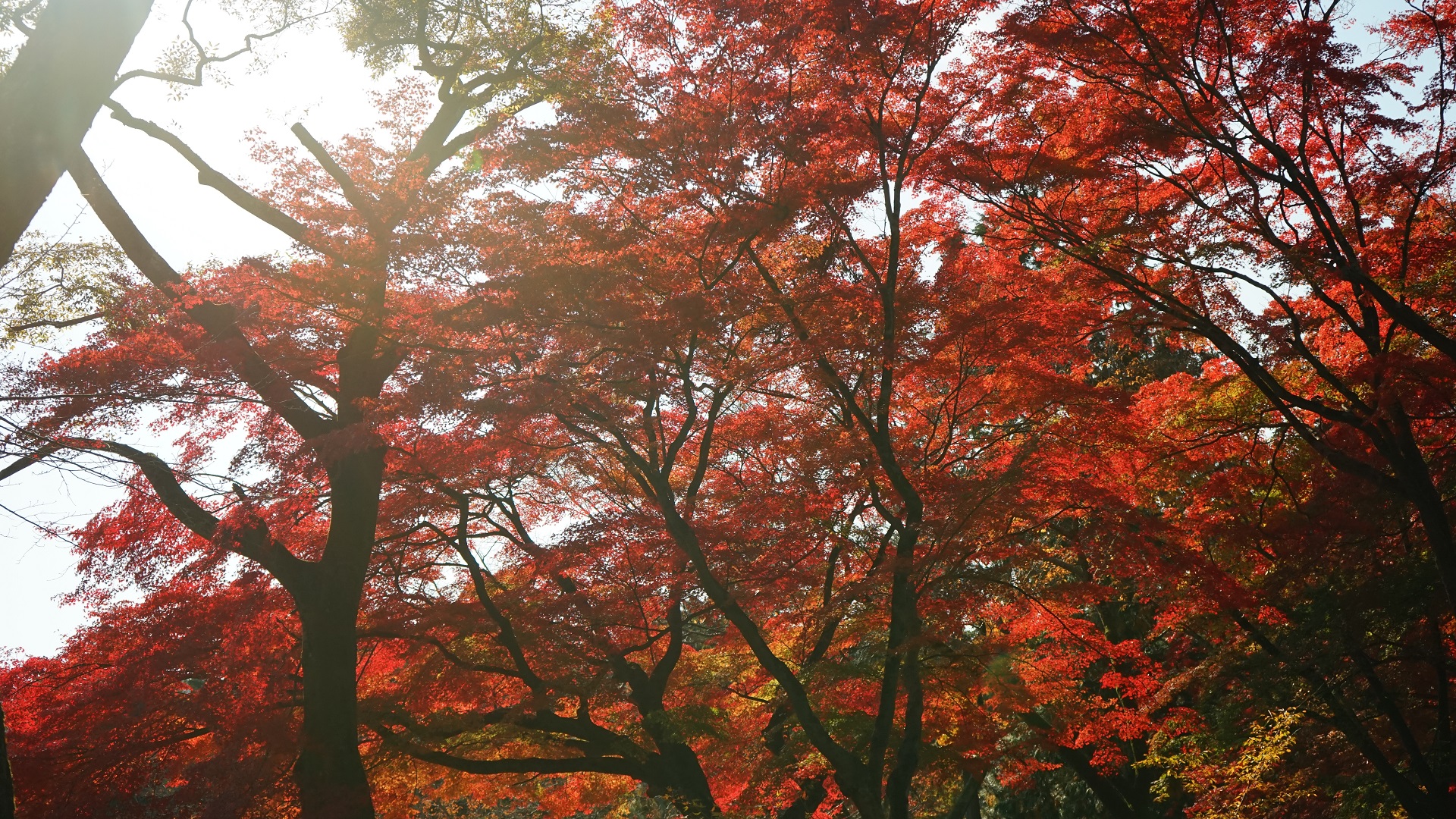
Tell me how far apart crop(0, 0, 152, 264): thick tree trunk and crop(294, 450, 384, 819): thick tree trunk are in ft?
14.0

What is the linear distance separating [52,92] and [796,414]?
7.41m

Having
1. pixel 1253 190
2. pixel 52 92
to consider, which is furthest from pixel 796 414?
pixel 52 92

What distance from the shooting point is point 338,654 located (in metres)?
8.45

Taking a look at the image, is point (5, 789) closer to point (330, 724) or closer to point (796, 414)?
point (330, 724)

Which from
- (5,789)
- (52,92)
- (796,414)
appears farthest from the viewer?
(796,414)

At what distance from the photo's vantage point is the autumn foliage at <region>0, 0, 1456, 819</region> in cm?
793

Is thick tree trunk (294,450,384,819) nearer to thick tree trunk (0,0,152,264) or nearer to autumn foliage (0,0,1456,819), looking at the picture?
autumn foliage (0,0,1456,819)

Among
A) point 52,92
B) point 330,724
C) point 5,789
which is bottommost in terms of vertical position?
point 5,789

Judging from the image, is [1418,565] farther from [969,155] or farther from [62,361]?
[62,361]

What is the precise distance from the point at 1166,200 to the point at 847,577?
5.15 metres

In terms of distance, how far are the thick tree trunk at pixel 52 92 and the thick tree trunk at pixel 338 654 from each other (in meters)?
4.26

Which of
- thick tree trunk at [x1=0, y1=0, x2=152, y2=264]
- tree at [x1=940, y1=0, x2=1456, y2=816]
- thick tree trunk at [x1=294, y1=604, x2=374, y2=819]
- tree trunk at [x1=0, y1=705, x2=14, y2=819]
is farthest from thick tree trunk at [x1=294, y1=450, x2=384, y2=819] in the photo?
tree at [x1=940, y1=0, x2=1456, y2=816]

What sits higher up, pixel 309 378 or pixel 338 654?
pixel 309 378

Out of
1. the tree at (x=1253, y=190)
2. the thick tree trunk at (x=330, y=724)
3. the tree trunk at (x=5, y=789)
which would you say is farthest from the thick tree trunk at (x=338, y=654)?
the tree at (x=1253, y=190)
